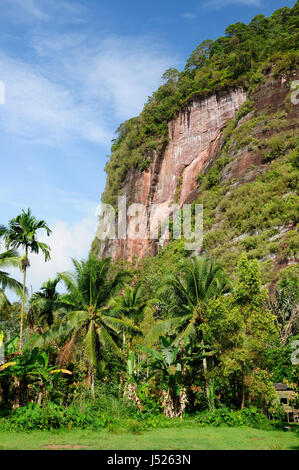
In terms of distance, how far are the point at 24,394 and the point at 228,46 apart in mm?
59780

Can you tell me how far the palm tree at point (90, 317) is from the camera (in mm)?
17344

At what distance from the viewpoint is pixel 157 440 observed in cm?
1021

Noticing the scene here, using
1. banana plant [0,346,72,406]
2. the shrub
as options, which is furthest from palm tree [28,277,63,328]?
the shrub

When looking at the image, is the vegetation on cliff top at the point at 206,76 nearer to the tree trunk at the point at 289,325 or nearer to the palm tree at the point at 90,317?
the tree trunk at the point at 289,325

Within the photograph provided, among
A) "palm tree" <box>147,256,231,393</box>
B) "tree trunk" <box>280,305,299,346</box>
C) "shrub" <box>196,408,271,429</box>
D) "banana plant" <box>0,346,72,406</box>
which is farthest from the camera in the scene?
Answer: "tree trunk" <box>280,305,299,346</box>

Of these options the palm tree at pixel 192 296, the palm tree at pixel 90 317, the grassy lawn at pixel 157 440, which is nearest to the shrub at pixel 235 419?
the grassy lawn at pixel 157 440

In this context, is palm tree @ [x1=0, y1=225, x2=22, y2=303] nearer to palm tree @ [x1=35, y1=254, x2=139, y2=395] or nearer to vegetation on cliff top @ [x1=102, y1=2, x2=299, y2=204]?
palm tree @ [x1=35, y1=254, x2=139, y2=395]

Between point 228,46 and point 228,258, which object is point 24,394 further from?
point 228,46

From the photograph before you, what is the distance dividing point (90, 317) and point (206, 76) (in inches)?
1879

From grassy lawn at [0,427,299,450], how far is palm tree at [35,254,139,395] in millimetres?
5874

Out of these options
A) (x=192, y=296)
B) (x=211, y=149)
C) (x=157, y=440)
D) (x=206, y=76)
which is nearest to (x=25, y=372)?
(x=157, y=440)

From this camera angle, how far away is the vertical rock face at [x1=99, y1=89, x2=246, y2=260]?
5381cm
